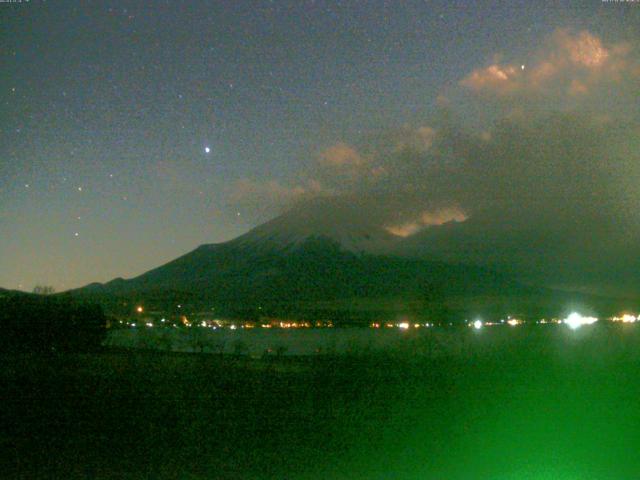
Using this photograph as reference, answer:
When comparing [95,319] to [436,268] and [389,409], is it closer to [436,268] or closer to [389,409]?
[389,409]

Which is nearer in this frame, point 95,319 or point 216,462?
point 216,462

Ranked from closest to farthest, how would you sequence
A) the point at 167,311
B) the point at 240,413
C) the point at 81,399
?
the point at 240,413
the point at 81,399
the point at 167,311

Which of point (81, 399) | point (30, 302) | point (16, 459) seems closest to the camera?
point (16, 459)

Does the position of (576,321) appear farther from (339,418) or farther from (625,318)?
(339,418)

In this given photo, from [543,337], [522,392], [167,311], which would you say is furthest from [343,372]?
[167,311]

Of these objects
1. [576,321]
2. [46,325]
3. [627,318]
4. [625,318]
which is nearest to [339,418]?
[46,325]

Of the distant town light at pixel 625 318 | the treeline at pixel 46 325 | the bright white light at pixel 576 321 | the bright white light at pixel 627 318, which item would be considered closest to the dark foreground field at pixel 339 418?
the treeline at pixel 46 325
